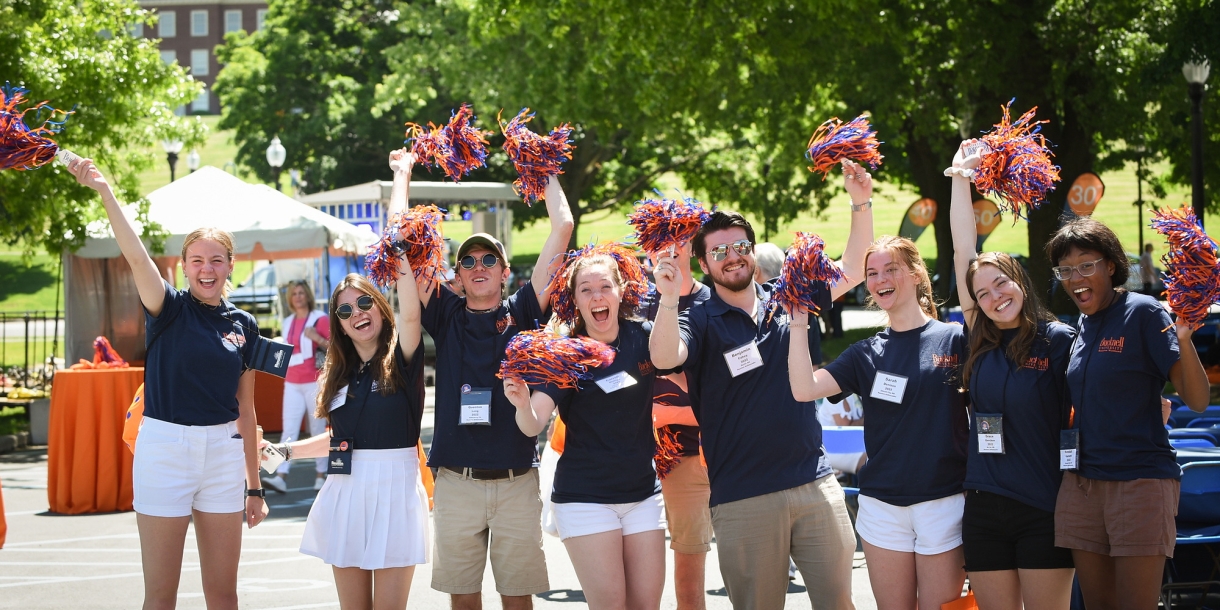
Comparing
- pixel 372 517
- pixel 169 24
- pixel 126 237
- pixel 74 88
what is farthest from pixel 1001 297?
pixel 169 24

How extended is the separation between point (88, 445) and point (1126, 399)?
773 centimetres

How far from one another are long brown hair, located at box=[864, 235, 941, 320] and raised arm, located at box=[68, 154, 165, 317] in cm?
269

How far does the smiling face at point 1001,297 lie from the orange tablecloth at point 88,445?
274 inches

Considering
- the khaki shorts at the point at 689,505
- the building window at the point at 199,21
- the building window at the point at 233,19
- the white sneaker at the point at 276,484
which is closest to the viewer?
the khaki shorts at the point at 689,505

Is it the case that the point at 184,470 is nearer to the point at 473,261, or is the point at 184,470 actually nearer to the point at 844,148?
the point at 473,261

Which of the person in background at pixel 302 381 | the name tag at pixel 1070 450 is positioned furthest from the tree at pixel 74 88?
the name tag at pixel 1070 450

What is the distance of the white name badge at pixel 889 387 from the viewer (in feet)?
12.6

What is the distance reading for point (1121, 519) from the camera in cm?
360

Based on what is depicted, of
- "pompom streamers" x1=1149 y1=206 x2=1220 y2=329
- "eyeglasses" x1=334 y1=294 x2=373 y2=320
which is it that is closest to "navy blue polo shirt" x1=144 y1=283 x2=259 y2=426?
"eyeglasses" x1=334 y1=294 x2=373 y2=320

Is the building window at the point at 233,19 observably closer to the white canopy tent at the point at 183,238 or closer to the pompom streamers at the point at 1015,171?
the white canopy tent at the point at 183,238

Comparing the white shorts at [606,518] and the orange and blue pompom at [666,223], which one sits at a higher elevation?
A: the orange and blue pompom at [666,223]

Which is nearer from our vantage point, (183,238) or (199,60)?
(183,238)

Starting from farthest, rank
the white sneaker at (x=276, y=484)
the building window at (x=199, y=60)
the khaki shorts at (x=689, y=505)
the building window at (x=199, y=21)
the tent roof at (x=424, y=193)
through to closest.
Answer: the building window at (x=199, y=21) → the building window at (x=199, y=60) → the tent roof at (x=424, y=193) → the white sneaker at (x=276, y=484) → the khaki shorts at (x=689, y=505)

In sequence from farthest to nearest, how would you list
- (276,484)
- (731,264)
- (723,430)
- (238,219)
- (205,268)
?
1. (238,219)
2. (276,484)
3. (205,268)
4. (731,264)
5. (723,430)
